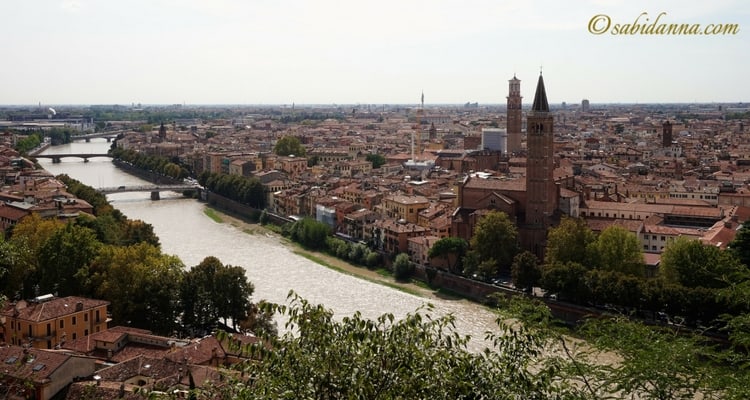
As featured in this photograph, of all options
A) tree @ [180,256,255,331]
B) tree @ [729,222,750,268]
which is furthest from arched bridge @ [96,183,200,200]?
tree @ [729,222,750,268]

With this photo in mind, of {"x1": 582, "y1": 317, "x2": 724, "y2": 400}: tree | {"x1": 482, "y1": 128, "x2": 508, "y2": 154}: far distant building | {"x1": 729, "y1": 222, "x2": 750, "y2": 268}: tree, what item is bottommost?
{"x1": 729, "y1": 222, "x2": 750, "y2": 268}: tree

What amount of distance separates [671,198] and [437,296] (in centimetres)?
1154

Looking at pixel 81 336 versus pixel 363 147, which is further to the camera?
pixel 363 147

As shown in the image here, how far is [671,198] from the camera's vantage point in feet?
86.3

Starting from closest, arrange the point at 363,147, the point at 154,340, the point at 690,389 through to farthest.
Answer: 1. the point at 690,389
2. the point at 154,340
3. the point at 363,147

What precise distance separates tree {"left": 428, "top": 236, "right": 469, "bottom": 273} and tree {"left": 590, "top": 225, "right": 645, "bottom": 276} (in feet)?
11.3

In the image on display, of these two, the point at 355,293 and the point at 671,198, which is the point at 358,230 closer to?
the point at 355,293

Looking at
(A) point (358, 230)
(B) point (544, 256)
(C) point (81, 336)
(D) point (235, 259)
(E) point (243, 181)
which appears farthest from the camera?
(E) point (243, 181)

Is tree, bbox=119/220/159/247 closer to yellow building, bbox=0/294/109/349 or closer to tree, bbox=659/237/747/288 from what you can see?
yellow building, bbox=0/294/109/349

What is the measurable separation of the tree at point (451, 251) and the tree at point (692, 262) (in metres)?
5.05

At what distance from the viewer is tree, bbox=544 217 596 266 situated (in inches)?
704

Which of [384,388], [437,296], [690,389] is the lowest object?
[437,296]

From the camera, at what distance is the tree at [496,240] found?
63.0ft

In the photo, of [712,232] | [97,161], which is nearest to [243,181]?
[712,232]
